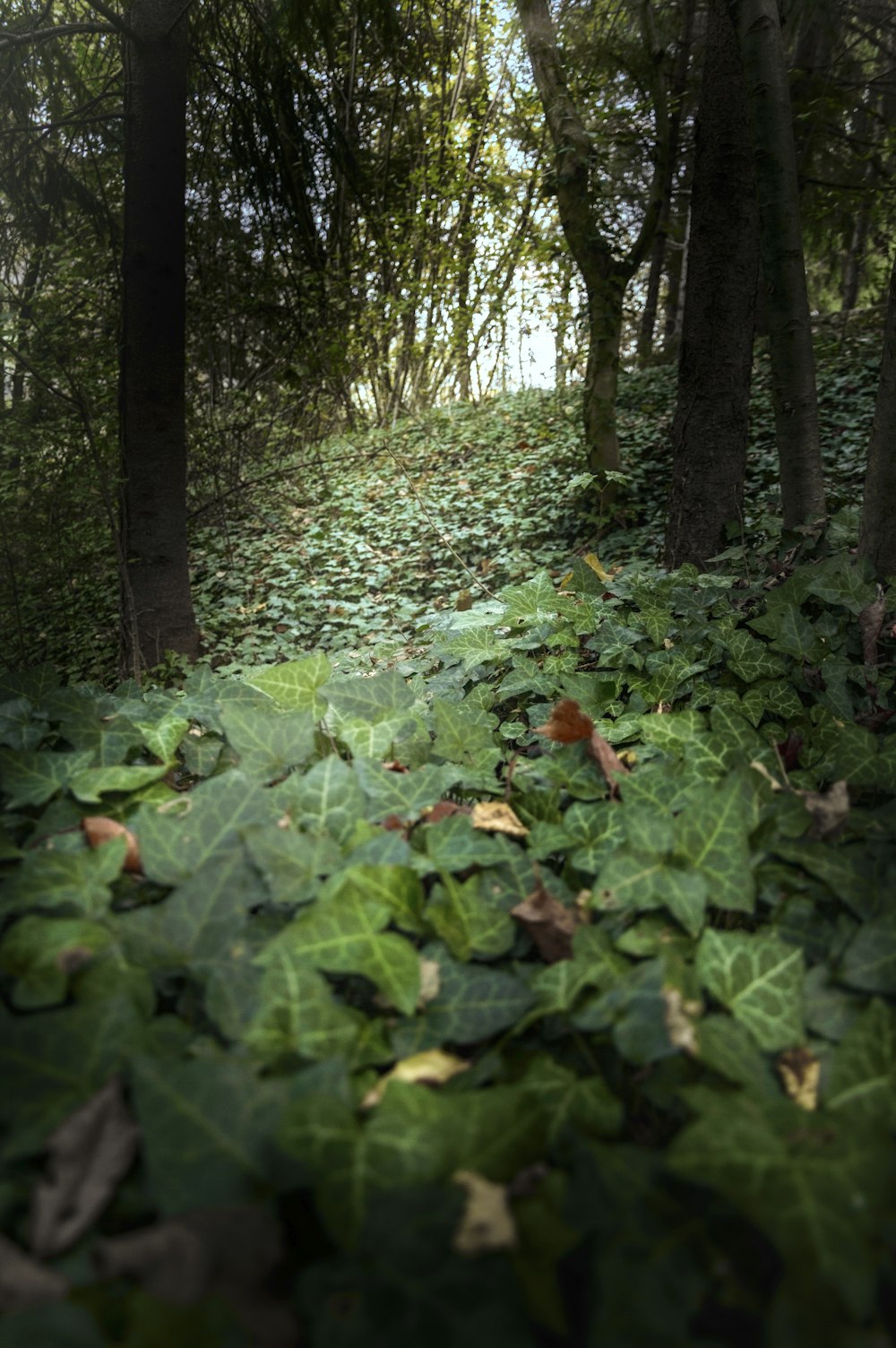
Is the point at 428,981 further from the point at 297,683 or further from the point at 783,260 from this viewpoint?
the point at 783,260

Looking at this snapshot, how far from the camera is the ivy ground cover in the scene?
543 millimetres

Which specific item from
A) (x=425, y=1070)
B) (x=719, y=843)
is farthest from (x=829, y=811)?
(x=425, y=1070)

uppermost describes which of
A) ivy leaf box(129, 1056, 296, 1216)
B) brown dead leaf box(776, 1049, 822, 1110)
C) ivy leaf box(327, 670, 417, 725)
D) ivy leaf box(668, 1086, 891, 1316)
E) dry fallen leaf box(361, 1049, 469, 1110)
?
ivy leaf box(327, 670, 417, 725)

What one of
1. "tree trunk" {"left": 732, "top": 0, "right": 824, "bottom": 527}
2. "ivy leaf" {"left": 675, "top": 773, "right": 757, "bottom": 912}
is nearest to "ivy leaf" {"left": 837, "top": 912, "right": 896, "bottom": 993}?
"ivy leaf" {"left": 675, "top": 773, "right": 757, "bottom": 912}

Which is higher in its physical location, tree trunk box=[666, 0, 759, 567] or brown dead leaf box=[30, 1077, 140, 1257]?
tree trunk box=[666, 0, 759, 567]

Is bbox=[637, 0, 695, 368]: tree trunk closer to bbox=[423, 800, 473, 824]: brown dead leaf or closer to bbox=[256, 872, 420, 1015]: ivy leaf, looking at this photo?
bbox=[423, 800, 473, 824]: brown dead leaf

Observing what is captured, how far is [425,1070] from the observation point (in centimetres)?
77

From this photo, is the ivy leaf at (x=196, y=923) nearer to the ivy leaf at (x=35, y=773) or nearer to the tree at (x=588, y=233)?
the ivy leaf at (x=35, y=773)

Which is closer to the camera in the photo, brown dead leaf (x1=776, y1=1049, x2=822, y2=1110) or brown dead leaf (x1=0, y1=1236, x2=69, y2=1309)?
brown dead leaf (x1=0, y1=1236, x2=69, y2=1309)

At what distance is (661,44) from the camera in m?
7.32

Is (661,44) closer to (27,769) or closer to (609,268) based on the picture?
(609,268)

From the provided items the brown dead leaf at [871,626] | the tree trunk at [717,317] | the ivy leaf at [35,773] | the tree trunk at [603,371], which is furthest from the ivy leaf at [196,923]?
the tree trunk at [603,371]

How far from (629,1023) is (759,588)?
194 cm

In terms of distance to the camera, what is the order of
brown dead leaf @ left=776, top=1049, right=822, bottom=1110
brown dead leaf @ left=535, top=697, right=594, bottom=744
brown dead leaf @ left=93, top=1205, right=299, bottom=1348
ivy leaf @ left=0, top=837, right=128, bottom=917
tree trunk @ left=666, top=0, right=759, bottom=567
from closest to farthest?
brown dead leaf @ left=93, top=1205, right=299, bottom=1348
brown dead leaf @ left=776, top=1049, right=822, bottom=1110
ivy leaf @ left=0, top=837, right=128, bottom=917
brown dead leaf @ left=535, top=697, right=594, bottom=744
tree trunk @ left=666, top=0, right=759, bottom=567
